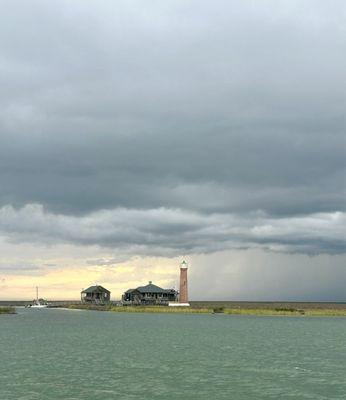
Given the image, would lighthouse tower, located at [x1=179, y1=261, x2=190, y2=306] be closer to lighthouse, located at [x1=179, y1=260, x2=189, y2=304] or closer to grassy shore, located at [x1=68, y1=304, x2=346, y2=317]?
lighthouse, located at [x1=179, y1=260, x2=189, y2=304]

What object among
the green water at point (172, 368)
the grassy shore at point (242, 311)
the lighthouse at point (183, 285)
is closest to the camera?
the green water at point (172, 368)

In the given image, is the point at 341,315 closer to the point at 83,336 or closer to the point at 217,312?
the point at 217,312

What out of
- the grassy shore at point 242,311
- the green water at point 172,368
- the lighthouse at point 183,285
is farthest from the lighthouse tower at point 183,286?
the green water at point 172,368

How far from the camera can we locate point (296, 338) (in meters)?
80.0

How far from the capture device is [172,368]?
156ft

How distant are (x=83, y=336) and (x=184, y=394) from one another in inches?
1890

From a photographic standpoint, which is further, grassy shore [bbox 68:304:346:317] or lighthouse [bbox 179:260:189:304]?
lighthouse [bbox 179:260:189:304]

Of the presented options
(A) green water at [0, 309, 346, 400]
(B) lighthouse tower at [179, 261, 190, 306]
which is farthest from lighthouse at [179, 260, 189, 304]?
(A) green water at [0, 309, 346, 400]

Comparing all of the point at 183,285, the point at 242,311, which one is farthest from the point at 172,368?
the point at 183,285

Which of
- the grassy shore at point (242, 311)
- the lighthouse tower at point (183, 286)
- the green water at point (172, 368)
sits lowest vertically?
the green water at point (172, 368)

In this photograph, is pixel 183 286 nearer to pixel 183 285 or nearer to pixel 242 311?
pixel 183 285

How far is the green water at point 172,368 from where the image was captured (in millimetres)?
37156

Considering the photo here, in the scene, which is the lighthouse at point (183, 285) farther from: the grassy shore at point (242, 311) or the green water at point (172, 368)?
the green water at point (172, 368)

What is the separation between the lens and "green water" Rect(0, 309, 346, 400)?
37.2 m
